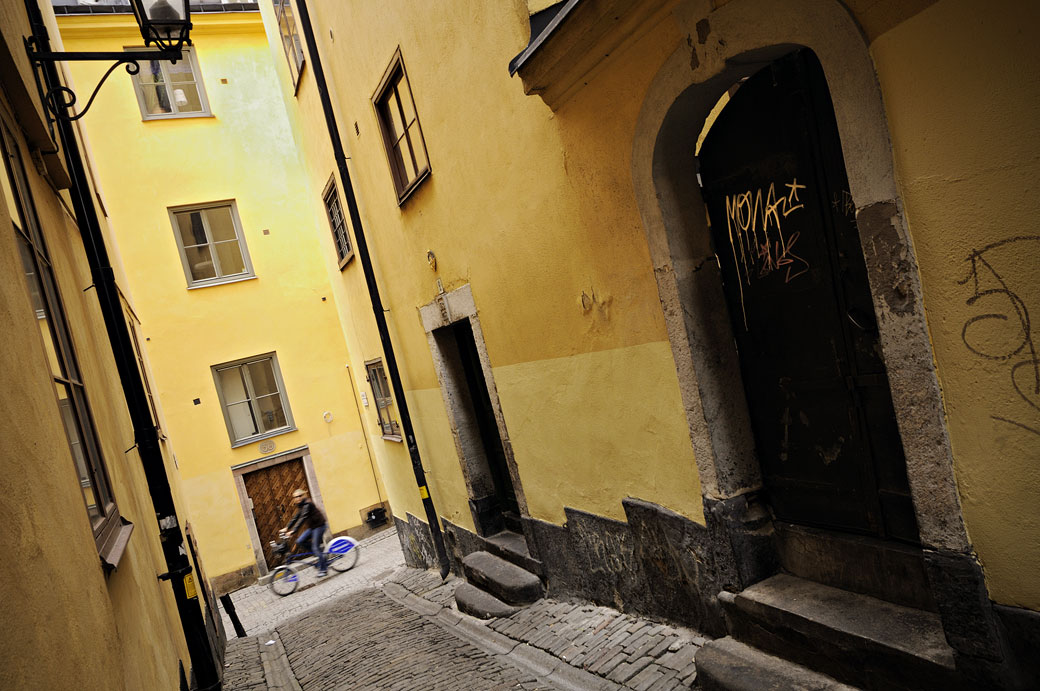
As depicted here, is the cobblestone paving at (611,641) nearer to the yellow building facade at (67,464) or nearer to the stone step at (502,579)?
the stone step at (502,579)

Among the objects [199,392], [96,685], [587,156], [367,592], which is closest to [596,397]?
[587,156]

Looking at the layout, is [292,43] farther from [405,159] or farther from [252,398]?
[252,398]

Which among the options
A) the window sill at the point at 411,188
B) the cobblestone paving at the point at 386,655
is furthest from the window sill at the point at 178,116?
the cobblestone paving at the point at 386,655

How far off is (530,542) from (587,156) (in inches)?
145

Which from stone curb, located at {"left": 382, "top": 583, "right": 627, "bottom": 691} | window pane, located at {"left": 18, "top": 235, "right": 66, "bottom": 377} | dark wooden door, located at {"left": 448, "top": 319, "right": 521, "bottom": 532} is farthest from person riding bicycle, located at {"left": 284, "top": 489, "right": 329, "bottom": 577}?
window pane, located at {"left": 18, "top": 235, "right": 66, "bottom": 377}

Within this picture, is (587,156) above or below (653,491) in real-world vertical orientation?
above

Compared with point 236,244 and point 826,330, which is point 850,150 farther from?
point 236,244

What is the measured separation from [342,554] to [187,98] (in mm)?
10386

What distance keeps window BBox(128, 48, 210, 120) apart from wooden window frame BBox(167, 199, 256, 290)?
197 cm

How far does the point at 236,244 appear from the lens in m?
15.5

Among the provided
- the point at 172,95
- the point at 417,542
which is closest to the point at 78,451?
the point at 417,542

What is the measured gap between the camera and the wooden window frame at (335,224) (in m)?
10.3

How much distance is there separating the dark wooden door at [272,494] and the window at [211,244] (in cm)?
431

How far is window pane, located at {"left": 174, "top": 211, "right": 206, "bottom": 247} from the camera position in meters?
14.9
